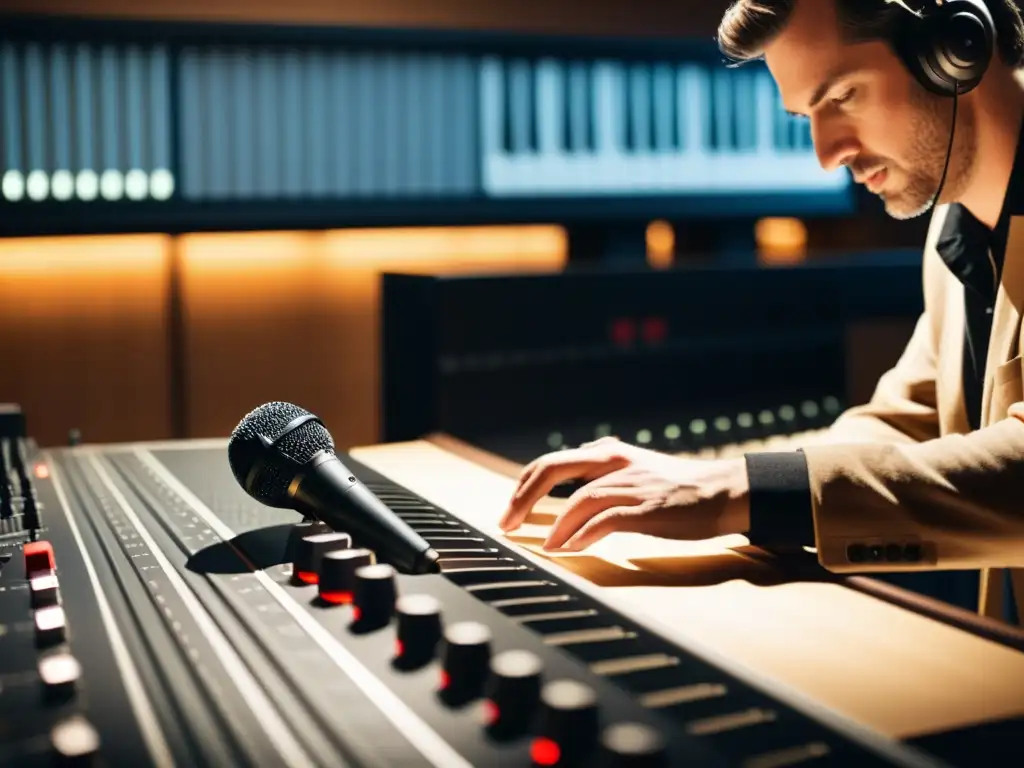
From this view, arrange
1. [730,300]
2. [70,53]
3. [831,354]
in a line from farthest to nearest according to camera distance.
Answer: [831,354] → [730,300] → [70,53]

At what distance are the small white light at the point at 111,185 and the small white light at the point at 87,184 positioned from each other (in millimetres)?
11

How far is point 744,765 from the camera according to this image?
524mm

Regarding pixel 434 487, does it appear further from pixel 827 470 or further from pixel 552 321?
pixel 552 321

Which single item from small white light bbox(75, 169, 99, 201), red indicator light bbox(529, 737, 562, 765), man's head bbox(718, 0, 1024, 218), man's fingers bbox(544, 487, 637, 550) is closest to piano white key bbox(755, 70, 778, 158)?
small white light bbox(75, 169, 99, 201)

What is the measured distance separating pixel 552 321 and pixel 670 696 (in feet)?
5.52

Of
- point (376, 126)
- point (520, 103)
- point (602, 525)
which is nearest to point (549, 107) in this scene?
point (520, 103)

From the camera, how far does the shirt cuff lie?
0.90 metres

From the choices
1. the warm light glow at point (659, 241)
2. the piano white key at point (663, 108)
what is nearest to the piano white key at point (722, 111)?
the piano white key at point (663, 108)

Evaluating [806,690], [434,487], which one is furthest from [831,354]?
[806,690]

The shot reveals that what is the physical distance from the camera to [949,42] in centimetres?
107

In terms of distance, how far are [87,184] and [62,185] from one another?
0.04 meters

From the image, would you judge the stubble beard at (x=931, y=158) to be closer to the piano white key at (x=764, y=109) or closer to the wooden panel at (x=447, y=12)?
the wooden panel at (x=447, y=12)

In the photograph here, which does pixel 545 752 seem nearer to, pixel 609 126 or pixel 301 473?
pixel 301 473

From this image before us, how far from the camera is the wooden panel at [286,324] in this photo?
242 centimetres
